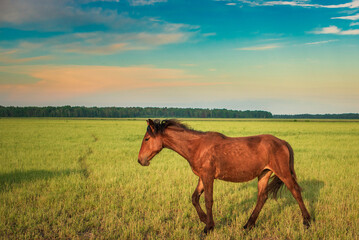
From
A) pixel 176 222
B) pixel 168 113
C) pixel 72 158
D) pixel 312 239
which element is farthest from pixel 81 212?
pixel 168 113

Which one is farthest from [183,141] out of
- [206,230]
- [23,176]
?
[23,176]

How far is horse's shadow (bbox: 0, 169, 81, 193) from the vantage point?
10.6 m

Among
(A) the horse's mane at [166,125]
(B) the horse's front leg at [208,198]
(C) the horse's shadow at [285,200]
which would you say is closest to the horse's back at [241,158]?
(B) the horse's front leg at [208,198]

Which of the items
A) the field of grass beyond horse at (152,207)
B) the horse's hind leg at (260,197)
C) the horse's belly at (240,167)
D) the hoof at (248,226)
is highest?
the horse's belly at (240,167)

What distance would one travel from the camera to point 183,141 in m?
6.59

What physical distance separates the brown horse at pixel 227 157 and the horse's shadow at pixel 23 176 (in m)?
6.99

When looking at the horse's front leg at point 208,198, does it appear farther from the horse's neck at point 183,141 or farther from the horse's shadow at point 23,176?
the horse's shadow at point 23,176

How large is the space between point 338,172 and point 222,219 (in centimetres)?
869

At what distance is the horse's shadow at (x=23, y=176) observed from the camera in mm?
10625

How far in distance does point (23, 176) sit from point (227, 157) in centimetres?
1003

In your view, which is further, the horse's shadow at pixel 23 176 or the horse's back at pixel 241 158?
the horse's shadow at pixel 23 176

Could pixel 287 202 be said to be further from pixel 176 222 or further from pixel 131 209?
pixel 131 209

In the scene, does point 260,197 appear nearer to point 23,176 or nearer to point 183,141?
point 183,141

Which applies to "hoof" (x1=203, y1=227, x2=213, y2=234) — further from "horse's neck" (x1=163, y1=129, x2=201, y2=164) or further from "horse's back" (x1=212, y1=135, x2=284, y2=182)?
"horse's neck" (x1=163, y1=129, x2=201, y2=164)
